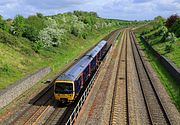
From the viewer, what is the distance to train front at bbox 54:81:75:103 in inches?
1163

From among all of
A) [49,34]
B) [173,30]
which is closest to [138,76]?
[49,34]

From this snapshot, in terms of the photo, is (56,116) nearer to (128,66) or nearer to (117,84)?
(117,84)

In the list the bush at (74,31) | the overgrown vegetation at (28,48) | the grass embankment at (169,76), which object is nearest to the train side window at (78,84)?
the overgrown vegetation at (28,48)

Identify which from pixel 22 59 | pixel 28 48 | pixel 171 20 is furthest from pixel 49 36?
pixel 171 20

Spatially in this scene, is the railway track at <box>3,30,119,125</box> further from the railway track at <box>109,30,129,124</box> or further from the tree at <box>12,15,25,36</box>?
the tree at <box>12,15,25,36</box>

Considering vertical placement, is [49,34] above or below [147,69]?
above

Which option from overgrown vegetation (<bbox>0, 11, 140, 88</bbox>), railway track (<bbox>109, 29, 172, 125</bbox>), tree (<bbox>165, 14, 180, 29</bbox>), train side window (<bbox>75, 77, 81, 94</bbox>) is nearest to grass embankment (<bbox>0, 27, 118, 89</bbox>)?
overgrown vegetation (<bbox>0, 11, 140, 88</bbox>)

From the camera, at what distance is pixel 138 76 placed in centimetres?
4512

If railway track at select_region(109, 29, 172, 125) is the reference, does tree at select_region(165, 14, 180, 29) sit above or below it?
above

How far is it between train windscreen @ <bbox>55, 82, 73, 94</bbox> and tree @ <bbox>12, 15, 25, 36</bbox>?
28478mm

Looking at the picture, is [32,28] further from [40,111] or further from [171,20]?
[171,20]

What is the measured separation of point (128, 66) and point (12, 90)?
2445 centimetres

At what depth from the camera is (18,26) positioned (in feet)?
186

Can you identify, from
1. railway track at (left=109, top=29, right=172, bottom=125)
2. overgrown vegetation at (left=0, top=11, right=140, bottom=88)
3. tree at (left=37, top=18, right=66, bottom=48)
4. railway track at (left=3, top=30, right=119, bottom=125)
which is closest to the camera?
railway track at (left=109, top=29, right=172, bottom=125)
